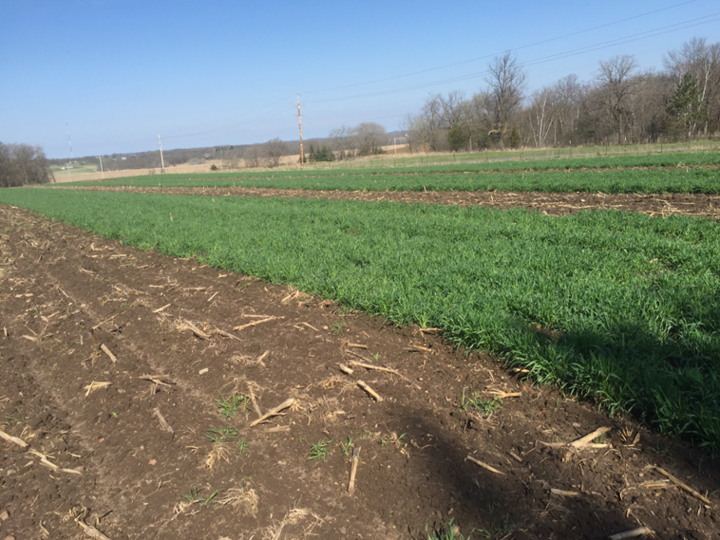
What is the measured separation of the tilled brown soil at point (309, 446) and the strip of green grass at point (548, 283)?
0.25 m

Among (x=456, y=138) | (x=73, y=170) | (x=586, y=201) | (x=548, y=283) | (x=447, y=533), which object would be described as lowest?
(x=447, y=533)

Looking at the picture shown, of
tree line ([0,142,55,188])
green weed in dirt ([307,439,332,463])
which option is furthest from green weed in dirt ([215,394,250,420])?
tree line ([0,142,55,188])

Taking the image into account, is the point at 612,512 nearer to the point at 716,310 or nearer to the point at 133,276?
the point at 716,310

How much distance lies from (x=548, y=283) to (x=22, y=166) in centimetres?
11337

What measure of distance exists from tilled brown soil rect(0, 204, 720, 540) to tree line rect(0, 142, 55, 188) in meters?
109

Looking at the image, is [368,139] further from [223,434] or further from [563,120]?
[223,434]

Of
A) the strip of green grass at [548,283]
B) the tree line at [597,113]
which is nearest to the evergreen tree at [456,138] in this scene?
the tree line at [597,113]

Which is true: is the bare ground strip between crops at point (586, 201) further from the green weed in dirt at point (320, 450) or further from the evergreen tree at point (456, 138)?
the evergreen tree at point (456, 138)

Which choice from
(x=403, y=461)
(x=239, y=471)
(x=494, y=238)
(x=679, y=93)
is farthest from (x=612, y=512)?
(x=679, y=93)

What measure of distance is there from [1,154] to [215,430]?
376 feet

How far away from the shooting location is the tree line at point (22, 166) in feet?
287

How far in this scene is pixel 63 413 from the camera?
3904 mm

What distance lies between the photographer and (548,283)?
5309mm

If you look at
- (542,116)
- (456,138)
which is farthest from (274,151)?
(542,116)
